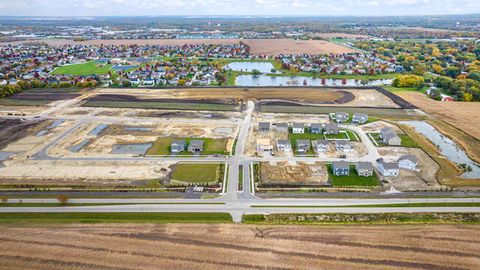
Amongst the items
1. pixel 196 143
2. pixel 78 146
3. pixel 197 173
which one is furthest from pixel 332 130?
Result: pixel 78 146

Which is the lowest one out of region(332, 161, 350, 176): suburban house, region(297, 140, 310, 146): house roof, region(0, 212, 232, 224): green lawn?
region(0, 212, 232, 224): green lawn

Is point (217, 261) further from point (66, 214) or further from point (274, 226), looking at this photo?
point (66, 214)

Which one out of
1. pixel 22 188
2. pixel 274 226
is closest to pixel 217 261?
pixel 274 226

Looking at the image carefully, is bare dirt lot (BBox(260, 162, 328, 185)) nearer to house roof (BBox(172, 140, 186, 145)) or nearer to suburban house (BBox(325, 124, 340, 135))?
suburban house (BBox(325, 124, 340, 135))

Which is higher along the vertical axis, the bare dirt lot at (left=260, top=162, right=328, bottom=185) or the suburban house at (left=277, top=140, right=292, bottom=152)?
the suburban house at (left=277, top=140, right=292, bottom=152)

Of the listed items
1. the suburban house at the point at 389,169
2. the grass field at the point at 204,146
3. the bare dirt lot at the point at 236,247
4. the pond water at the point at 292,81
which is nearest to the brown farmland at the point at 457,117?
the suburban house at the point at 389,169

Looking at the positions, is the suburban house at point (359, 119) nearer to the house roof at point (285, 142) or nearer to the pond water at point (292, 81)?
the house roof at point (285, 142)

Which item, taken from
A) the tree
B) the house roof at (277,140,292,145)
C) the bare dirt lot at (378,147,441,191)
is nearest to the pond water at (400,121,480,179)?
the bare dirt lot at (378,147,441,191)
